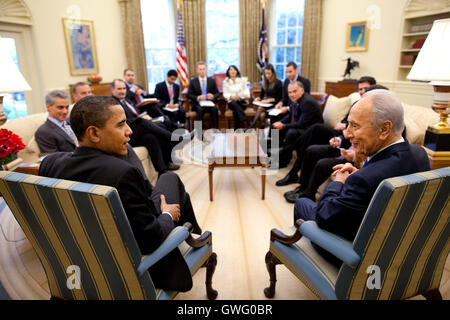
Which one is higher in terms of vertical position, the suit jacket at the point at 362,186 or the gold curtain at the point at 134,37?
the gold curtain at the point at 134,37

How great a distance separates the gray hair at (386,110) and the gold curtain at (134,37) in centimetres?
700

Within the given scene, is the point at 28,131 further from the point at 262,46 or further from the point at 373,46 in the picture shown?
the point at 373,46

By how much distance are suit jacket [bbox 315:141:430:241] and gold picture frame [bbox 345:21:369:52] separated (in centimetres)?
646

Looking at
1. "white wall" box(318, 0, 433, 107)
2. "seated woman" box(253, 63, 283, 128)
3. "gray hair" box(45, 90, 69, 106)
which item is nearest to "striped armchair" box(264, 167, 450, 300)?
"gray hair" box(45, 90, 69, 106)

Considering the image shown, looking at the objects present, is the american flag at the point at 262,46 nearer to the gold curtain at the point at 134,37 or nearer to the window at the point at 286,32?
the window at the point at 286,32

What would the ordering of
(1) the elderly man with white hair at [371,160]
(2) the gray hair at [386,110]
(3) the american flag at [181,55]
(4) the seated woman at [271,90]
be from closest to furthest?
(1) the elderly man with white hair at [371,160], (2) the gray hair at [386,110], (4) the seated woman at [271,90], (3) the american flag at [181,55]

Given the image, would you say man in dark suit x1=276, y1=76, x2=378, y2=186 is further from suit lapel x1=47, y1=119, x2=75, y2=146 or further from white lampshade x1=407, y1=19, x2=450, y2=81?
suit lapel x1=47, y1=119, x2=75, y2=146

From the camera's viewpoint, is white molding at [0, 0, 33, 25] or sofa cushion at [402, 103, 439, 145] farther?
white molding at [0, 0, 33, 25]

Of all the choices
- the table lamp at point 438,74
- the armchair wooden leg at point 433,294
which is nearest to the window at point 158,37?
the table lamp at point 438,74

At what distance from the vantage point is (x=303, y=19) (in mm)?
7582

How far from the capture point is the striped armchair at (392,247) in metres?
1.12

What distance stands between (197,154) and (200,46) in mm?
3885

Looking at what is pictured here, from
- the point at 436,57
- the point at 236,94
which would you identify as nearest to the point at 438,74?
the point at 436,57

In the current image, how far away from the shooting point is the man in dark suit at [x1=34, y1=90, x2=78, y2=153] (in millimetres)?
2826
